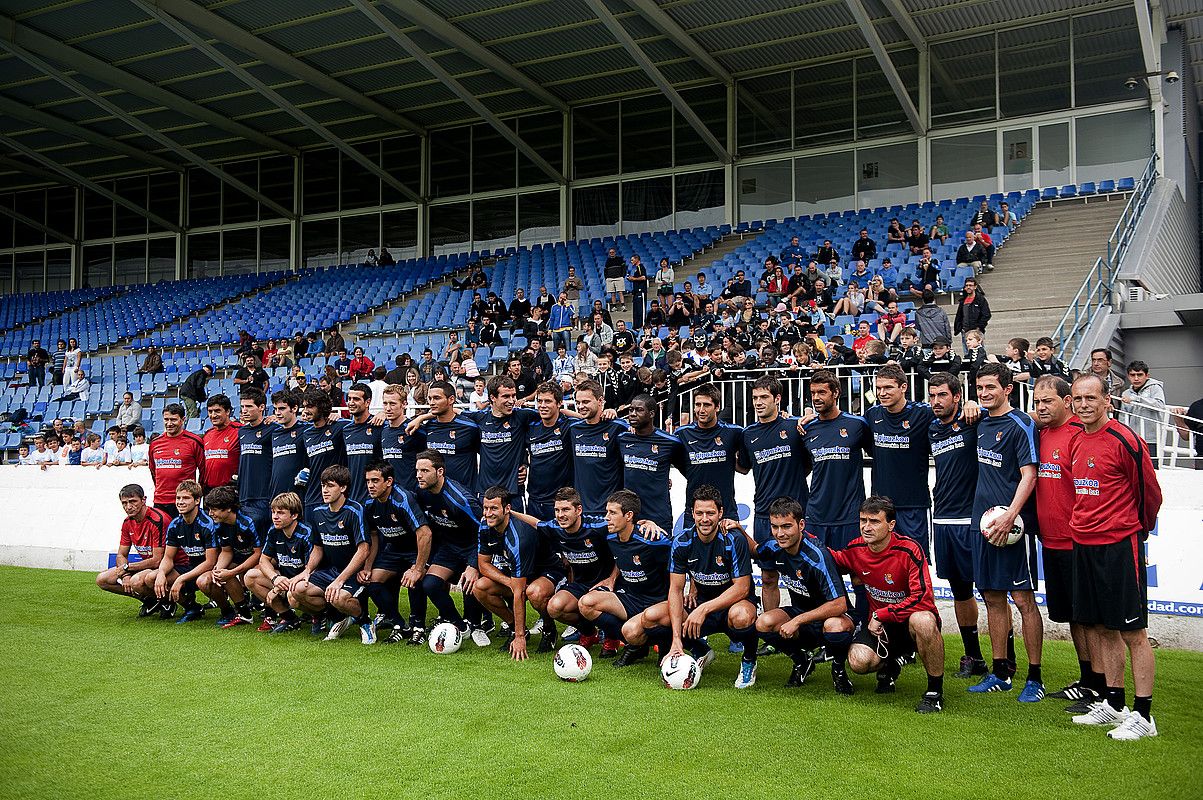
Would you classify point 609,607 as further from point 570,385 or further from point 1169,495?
point 570,385

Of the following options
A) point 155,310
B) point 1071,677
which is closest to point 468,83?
point 155,310

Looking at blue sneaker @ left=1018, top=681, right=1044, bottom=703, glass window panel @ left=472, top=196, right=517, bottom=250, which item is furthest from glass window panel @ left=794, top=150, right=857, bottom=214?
blue sneaker @ left=1018, top=681, right=1044, bottom=703

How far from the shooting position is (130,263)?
1407 inches

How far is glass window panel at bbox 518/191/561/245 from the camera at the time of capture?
29203mm

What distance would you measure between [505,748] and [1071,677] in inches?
169

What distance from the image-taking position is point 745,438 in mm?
7883

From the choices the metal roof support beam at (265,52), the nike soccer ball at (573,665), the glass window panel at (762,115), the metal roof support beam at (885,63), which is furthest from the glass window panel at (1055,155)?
the nike soccer ball at (573,665)

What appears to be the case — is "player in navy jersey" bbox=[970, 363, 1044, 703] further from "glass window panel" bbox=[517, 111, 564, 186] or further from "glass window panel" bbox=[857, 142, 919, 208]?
"glass window panel" bbox=[517, 111, 564, 186]

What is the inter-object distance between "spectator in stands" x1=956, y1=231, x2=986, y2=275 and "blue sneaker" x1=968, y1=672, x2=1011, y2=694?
1369cm

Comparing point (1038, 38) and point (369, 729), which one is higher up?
point (1038, 38)

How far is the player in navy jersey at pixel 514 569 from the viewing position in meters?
7.82

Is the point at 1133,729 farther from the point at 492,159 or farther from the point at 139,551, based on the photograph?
the point at 492,159

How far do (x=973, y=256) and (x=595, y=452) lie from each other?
1323cm

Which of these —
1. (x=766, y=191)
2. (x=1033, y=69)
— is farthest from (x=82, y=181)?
(x=1033, y=69)
